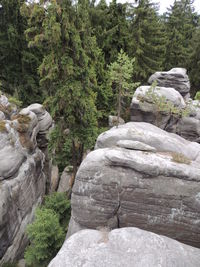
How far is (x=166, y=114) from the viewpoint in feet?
53.5

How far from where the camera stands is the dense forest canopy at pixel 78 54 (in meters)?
11.0

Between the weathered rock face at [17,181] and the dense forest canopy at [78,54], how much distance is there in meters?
2.25

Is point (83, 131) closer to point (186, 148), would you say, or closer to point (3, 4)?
point (186, 148)

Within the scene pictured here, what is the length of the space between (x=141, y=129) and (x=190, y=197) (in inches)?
172

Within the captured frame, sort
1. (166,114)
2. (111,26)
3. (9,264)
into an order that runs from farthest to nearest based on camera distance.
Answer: (111,26), (166,114), (9,264)

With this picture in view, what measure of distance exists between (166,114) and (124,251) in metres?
12.4

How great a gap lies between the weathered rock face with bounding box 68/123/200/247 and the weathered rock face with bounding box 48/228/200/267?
790 mm

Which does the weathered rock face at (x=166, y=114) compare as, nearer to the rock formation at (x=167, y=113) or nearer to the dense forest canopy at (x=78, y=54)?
the rock formation at (x=167, y=113)

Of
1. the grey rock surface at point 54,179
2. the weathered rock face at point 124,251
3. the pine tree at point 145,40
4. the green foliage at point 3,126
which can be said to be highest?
the pine tree at point 145,40

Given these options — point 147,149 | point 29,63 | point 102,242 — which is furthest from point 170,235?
point 29,63

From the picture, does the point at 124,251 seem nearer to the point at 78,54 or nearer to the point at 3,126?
the point at 78,54

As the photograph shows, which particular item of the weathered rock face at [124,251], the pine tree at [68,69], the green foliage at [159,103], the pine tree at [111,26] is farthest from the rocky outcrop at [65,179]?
the pine tree at [111,26]

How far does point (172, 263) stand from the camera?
6.21 m

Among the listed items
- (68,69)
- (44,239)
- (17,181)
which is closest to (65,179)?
(17,181)
